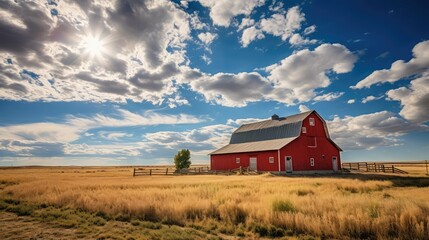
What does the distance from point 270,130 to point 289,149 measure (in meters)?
7.30

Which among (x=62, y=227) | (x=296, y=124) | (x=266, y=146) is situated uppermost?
(x=296, y=124)

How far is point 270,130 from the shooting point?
1687 inches

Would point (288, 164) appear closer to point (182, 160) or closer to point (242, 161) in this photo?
point (242, 161)

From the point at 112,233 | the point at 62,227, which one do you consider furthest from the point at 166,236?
the point at 62,227

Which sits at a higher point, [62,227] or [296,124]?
[296,124]

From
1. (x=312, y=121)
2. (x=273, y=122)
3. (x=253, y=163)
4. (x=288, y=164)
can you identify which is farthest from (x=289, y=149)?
(x=273, y=122)

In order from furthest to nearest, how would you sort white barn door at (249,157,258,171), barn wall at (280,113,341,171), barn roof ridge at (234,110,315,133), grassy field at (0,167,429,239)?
barn roof ridge at (234,110,315,133), white barn door at (249,157,258,171), barn wall at (280,113,341,171), grassy field at (0,167,429,239)

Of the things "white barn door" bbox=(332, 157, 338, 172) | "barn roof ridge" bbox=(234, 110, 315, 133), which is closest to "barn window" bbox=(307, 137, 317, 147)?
"barn roof ridge" bbox=(234, 110, 315, 133)

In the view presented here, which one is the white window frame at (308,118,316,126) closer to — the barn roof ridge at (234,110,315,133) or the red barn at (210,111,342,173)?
the red barn at (210,111,342,173)

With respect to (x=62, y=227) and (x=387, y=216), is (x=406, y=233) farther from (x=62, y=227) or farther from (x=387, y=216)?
(x=62, y=227)

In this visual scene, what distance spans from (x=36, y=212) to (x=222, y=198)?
305 inches

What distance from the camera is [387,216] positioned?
8.08 meters

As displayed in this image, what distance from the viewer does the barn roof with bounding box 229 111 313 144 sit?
127ft

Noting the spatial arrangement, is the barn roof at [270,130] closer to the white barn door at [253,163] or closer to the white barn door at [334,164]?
the white barn door at [253,163]
